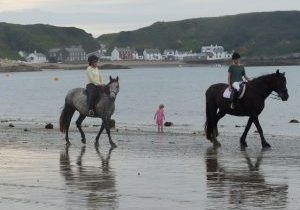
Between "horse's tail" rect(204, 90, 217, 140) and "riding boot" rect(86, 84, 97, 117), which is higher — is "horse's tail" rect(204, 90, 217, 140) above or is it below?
below

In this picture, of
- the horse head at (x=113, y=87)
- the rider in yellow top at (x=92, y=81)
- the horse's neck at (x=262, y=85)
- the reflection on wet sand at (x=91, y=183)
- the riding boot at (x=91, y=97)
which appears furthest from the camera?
the riding boot at (x=91, y=97)

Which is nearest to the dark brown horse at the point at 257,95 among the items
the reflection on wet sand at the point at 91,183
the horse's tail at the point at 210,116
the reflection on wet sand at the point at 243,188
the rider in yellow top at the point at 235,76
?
the rider in yellow top at the point at 235,76

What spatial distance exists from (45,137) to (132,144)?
4.39 meters

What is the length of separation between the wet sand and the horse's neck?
164 centimetres

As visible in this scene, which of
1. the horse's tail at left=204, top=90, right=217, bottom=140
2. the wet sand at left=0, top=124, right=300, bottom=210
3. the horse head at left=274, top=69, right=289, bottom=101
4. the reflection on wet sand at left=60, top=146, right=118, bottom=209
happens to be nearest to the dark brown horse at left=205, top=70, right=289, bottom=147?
the horse head at left=274, top=69, right=289, bottom=101

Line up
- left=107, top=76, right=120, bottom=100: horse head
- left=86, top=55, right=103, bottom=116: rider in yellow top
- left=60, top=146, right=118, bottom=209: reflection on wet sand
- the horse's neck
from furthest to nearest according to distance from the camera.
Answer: left=86, top=55, right=103, bottom=116: rider in yellow top, the horse's neck, left=107, top=76, right=120, bottom=100: horse head, left=60, top=146, right=118, bottom=209: reflection on wet sand

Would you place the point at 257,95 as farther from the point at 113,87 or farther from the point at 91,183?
the point at 91,183

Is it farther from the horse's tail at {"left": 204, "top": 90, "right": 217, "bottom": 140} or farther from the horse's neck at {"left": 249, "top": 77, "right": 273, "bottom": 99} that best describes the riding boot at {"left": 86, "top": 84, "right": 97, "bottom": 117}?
the horse's neck at {"left": 249, "top": 77, "right": 273, "bottom": 99}

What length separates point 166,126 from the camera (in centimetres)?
4425

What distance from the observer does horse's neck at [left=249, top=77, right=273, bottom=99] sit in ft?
77.3

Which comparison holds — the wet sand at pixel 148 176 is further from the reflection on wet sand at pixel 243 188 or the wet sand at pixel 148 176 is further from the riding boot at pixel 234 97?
the riding boot at pixel 234 97

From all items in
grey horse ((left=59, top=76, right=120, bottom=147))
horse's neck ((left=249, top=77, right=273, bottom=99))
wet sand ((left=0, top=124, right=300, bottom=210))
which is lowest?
wet sand ((left=0, top=124, right=300, bottom=210))

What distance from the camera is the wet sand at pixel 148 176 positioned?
12.3 m

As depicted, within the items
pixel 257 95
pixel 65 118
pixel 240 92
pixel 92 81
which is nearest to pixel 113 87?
pixel 92 81
